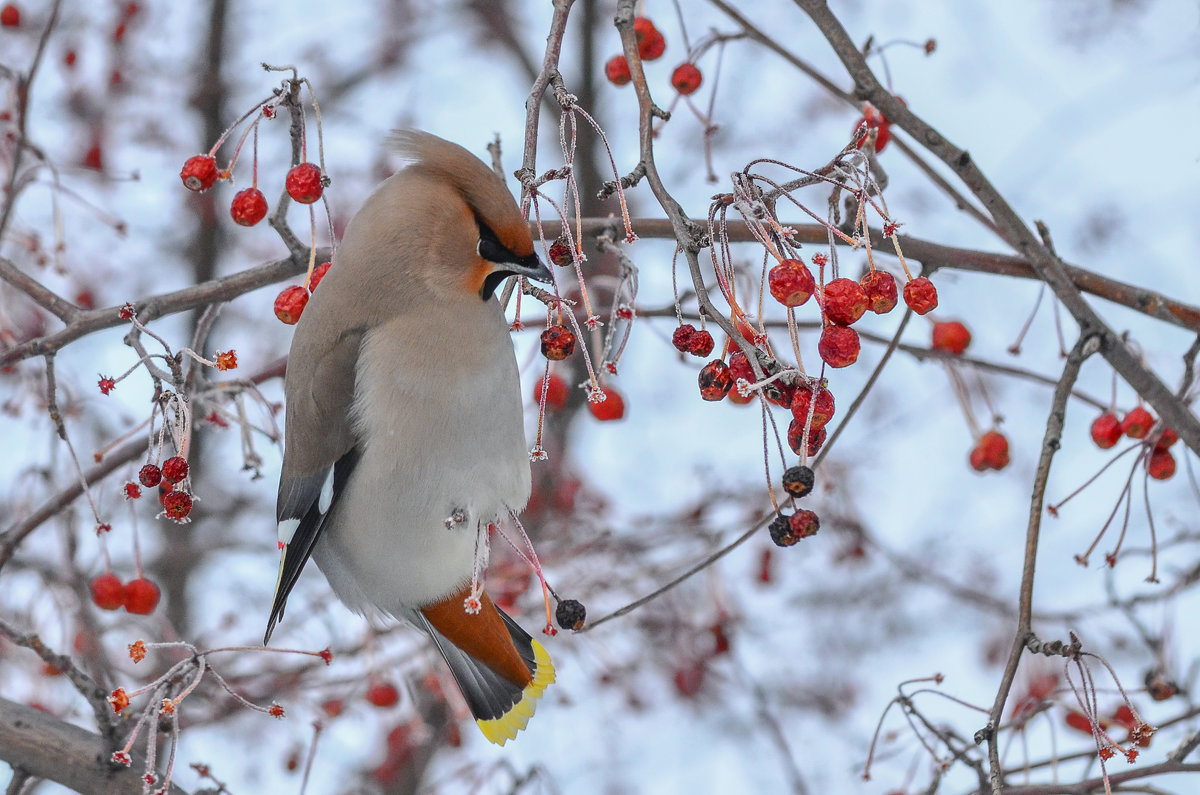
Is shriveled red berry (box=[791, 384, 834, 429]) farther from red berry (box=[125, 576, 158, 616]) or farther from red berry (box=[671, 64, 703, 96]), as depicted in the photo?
red berry (box=[125, 576, 158, 616])

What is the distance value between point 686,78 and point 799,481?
1599 mm

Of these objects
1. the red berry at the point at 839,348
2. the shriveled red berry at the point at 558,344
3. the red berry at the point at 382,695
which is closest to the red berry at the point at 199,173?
the shriveled red berry at the point at 558,344

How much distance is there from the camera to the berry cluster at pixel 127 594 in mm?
2811

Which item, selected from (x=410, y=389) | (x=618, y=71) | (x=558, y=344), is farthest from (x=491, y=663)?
(x=618, y=71)

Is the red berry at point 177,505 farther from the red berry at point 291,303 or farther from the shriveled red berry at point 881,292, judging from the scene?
the shriveled red berry at point 881,292

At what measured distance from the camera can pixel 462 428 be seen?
239 centimetres

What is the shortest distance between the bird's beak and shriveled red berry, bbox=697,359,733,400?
485 mm

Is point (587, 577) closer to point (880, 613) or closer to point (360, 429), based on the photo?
point (360, 429)

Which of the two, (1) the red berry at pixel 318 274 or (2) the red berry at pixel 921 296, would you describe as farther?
(1) the red berry at pixel 318 274

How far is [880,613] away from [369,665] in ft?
12.3

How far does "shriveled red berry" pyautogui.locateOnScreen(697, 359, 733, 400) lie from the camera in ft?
5.13

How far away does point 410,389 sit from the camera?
2.39m

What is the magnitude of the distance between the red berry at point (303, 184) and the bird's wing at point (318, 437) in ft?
1.09

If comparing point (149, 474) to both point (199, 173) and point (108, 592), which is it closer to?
point (199, 173)
